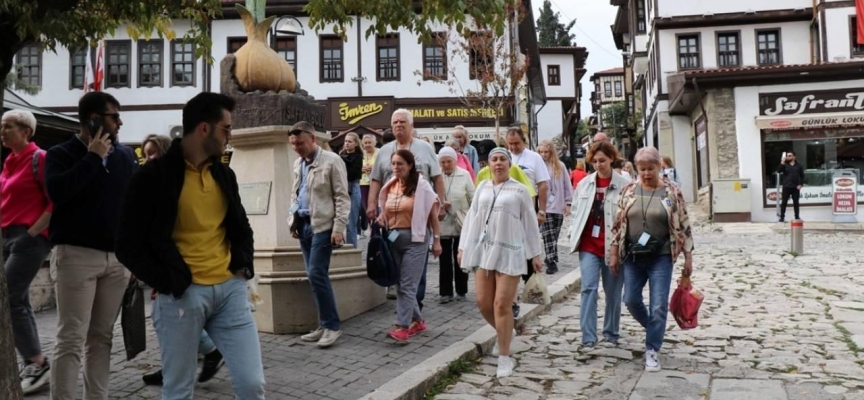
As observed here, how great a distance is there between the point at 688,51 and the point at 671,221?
85.9ft

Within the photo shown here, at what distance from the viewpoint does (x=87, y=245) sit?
13.7 ft

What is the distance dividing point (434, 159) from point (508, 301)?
2220 millimetres

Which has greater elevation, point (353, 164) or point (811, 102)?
point (811, 102)

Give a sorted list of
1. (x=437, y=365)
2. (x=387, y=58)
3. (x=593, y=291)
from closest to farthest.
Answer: (x=437, y=365), (x=593, y=291), (x=387, y=58)

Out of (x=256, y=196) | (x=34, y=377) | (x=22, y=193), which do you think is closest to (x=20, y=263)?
(x=22, y=193)

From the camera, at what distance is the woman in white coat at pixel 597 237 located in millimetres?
6594

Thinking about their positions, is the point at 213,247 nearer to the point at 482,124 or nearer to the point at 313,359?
the point at 313,359

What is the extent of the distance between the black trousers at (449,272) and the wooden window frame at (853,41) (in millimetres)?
24588

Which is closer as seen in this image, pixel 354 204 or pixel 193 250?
pixel 193 250

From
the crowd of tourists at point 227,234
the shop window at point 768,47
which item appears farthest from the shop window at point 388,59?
the crowd of tourists at point 227,234

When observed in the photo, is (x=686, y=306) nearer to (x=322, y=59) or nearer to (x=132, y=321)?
(x=132, y=321)

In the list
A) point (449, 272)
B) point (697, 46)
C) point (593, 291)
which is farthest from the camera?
point (697, 46)

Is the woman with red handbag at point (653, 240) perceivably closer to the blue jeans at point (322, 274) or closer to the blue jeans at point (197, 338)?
the blue jeans at point (322, 274)

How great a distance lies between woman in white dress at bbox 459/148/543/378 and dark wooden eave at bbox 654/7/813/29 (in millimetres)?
26026
